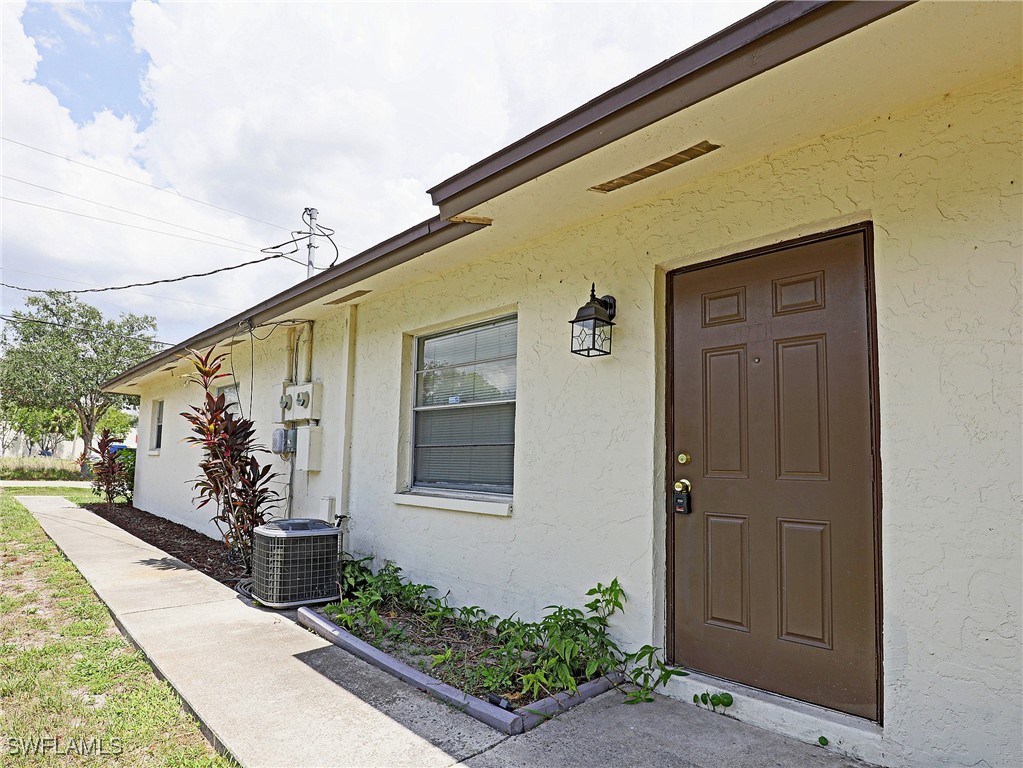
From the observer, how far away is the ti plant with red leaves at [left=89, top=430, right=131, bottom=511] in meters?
13.4

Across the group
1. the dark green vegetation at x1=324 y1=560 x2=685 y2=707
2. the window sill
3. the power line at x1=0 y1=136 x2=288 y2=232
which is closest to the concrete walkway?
the dark green vegetation at x1=324 y1=560 x2=685 y2=707

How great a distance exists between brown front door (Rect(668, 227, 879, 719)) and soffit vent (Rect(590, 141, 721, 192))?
594 mm

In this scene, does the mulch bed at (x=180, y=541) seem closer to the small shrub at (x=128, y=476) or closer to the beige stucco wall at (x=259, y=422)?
the beige stucco wall at (x=259, y=422)

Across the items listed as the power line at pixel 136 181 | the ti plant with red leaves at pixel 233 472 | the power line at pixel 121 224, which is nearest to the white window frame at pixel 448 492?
the ti plant with red leaves at pixel 233 472

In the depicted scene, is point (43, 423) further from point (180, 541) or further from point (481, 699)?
point (481, 699)

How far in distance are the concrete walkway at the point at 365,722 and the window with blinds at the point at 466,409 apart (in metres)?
1.58

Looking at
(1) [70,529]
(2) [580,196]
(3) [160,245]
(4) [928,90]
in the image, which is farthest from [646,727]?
(3) [160,245]

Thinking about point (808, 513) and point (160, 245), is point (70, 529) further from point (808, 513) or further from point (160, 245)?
point (160, 245)

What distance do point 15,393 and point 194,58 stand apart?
23129 mm

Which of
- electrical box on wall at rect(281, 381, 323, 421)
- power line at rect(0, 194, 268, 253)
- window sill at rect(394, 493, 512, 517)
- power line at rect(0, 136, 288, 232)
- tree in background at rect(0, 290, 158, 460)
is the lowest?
window sill at rect(394, 493, 512, 517)

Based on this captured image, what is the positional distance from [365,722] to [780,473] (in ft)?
7.53

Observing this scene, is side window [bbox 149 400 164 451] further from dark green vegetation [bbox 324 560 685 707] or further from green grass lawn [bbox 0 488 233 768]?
dark green vegetation [bbox 324 560 685 707]

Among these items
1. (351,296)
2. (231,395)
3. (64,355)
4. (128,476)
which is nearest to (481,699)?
(351,296)

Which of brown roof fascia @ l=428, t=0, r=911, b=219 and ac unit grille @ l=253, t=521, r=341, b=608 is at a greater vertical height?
brown roof fascia @ l=428, t=0, r=911, b=219
